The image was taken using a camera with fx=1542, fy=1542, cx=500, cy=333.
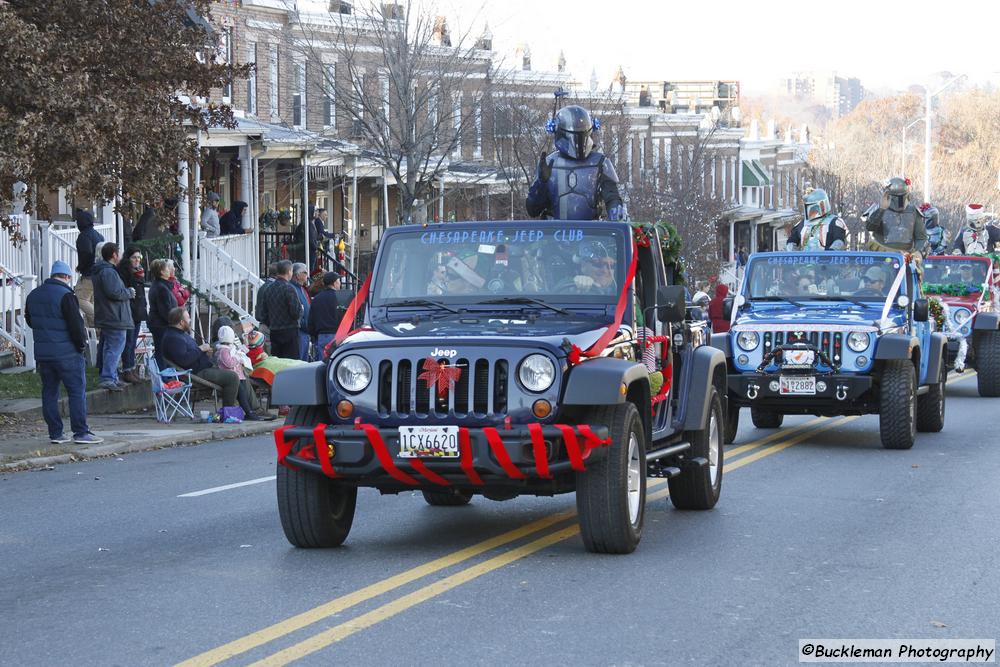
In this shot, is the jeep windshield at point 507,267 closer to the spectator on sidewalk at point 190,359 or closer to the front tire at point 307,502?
the front tire at point 307,502

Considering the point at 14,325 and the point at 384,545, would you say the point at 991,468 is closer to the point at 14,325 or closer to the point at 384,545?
the point at 384,545

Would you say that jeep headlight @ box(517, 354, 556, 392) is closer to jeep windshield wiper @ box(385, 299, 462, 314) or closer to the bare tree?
jeep windshield wiper @ box(385, 299, 462, 314)

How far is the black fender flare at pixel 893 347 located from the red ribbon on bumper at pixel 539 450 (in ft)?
24.1

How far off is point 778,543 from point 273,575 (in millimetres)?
3160

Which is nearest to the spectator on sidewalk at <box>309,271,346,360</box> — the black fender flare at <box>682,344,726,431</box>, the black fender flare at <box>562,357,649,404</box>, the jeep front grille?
the black fender flare at <box>682,344,726,431</box>

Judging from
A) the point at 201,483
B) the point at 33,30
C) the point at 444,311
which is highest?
the point at 33,30

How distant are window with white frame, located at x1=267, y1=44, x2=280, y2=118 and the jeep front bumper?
21.7 metres

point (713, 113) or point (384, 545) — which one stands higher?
point (713, 113)

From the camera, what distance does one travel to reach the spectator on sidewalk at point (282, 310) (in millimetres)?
20125

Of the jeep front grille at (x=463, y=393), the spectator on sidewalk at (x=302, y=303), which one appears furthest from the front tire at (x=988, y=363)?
the jeep front grille at (x=463, y=393)

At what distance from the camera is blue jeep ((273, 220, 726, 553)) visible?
854 centimetres

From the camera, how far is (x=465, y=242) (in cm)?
1003

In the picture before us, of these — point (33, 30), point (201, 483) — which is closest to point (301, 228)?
point (33, 30)

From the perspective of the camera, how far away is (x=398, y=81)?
29797mm
